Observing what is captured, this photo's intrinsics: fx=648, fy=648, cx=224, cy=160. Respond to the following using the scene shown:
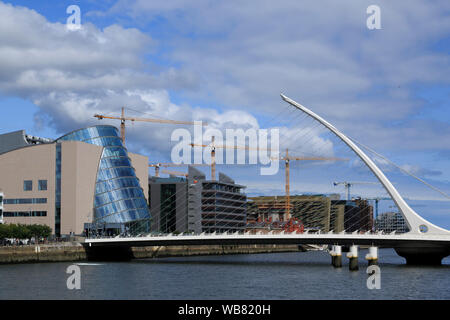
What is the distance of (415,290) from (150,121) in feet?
377

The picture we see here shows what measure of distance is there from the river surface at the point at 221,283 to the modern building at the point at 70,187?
31921 millimetres

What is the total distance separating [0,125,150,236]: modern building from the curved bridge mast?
3942 centimetres

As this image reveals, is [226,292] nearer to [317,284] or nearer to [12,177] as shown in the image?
[317,284]

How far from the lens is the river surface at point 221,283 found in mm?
40438

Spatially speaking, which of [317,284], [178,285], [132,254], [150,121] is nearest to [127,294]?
[178,285]

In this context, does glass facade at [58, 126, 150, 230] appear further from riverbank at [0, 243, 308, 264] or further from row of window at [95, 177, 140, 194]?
riverbank at [0, 243, 308, 264]

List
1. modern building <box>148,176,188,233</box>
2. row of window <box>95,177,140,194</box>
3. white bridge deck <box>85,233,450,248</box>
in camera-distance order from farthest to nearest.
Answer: modern building <box>148,176,188,233</box> → row of window <box>95,177,140,194</box> → white bridge deck <box>85,233,450,248</box>

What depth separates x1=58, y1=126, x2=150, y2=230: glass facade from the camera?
9825 cm

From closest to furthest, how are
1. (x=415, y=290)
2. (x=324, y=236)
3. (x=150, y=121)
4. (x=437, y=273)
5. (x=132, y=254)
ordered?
(x=415, y=290), (x=437, y=273), (x=324, y=236), (x=132, y=254), (x=150, y=121)

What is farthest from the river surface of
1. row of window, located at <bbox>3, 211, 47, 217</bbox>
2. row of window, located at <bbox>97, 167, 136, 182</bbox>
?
row of window, located at <bbox>97, 167, 136, 182</bbox>

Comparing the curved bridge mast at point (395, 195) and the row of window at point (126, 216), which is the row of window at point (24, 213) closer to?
the row of window at point (126, 216)

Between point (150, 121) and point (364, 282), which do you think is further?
A: point (150, 121)

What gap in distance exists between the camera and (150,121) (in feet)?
503

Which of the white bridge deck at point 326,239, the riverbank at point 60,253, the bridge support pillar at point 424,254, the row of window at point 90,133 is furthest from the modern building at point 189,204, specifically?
the bridge support pillar at point 424,254
